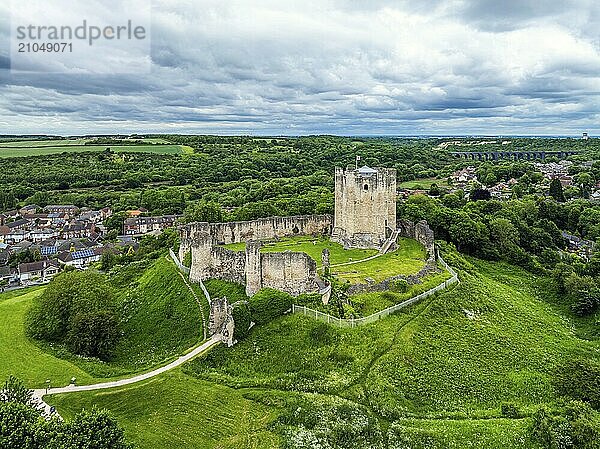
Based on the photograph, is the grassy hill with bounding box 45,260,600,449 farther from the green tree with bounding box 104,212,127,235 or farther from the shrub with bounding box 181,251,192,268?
the green tree with bounding box 104,212,127,235

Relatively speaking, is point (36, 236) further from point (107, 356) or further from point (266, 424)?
point (266, 424)

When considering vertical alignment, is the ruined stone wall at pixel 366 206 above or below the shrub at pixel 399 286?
above

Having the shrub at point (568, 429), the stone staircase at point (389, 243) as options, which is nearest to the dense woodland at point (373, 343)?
the shrub at point (568, 429)

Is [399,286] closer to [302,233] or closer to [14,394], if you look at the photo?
[302,233]

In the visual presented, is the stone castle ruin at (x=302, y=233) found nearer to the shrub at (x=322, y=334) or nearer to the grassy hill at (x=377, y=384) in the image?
the shrub at (x=322, y=334)

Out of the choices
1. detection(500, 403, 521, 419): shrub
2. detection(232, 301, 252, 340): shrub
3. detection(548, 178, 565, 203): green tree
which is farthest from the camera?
detection(548, 178, 565, 203): green tree

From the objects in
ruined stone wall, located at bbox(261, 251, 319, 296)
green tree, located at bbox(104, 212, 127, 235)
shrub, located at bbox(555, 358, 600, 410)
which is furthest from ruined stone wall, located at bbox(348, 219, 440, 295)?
green tree, located at bbox(104, 212, 127, 235)

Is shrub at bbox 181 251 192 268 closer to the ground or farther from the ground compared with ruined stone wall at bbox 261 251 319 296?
closer to the ground
